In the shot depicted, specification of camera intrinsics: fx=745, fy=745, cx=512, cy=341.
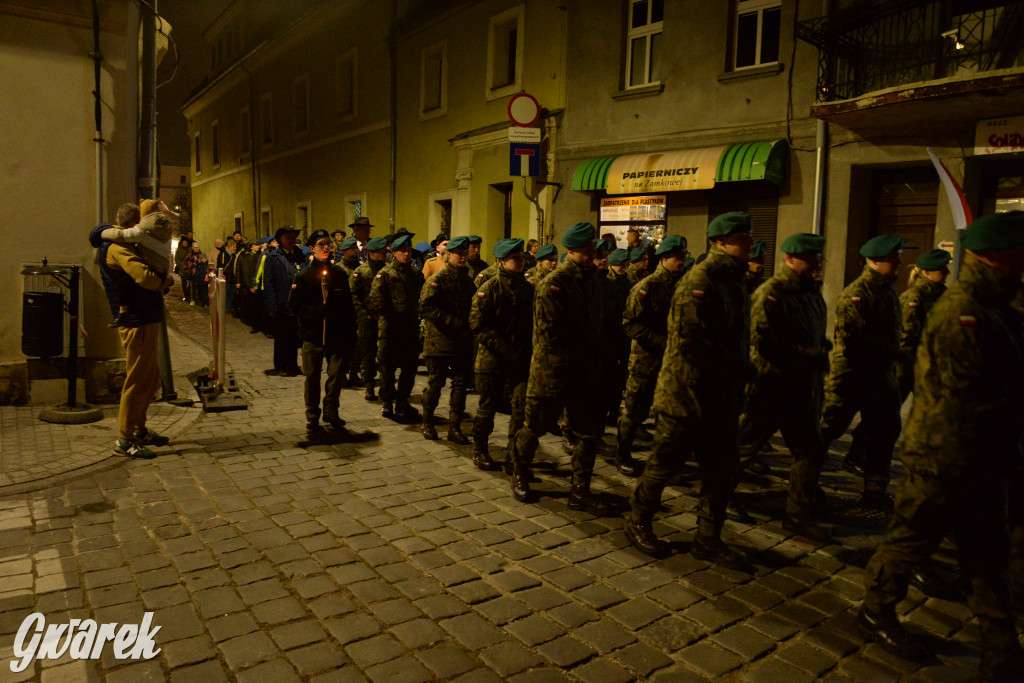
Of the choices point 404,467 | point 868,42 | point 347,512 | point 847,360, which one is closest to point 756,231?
point 868,42

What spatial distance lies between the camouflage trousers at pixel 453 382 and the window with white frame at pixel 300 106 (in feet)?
73.5

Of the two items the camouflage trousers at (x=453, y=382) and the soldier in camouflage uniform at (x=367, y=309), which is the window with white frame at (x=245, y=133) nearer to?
the soldier in camouflage uniform at (x=367, y=309)

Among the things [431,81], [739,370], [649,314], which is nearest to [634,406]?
[649,314]

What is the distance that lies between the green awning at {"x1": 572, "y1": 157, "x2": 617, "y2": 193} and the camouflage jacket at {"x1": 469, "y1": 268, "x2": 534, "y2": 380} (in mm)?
9353

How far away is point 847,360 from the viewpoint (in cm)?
552

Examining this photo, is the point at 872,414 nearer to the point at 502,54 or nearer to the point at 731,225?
Answer: the point at 731,225

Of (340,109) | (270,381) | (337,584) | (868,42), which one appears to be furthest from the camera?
(340,109)

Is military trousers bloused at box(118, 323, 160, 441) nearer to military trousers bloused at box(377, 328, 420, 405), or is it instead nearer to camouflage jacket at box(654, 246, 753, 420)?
military trousers bloused at box(377, 328, 420, 405)

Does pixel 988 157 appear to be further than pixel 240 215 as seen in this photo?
No

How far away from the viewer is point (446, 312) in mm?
7230

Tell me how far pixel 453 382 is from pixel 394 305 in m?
1.33

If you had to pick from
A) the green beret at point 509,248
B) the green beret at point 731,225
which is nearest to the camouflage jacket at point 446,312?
the green beret at point 509,248

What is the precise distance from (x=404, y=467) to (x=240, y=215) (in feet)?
101

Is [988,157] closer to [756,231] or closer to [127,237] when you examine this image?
[756,231]
